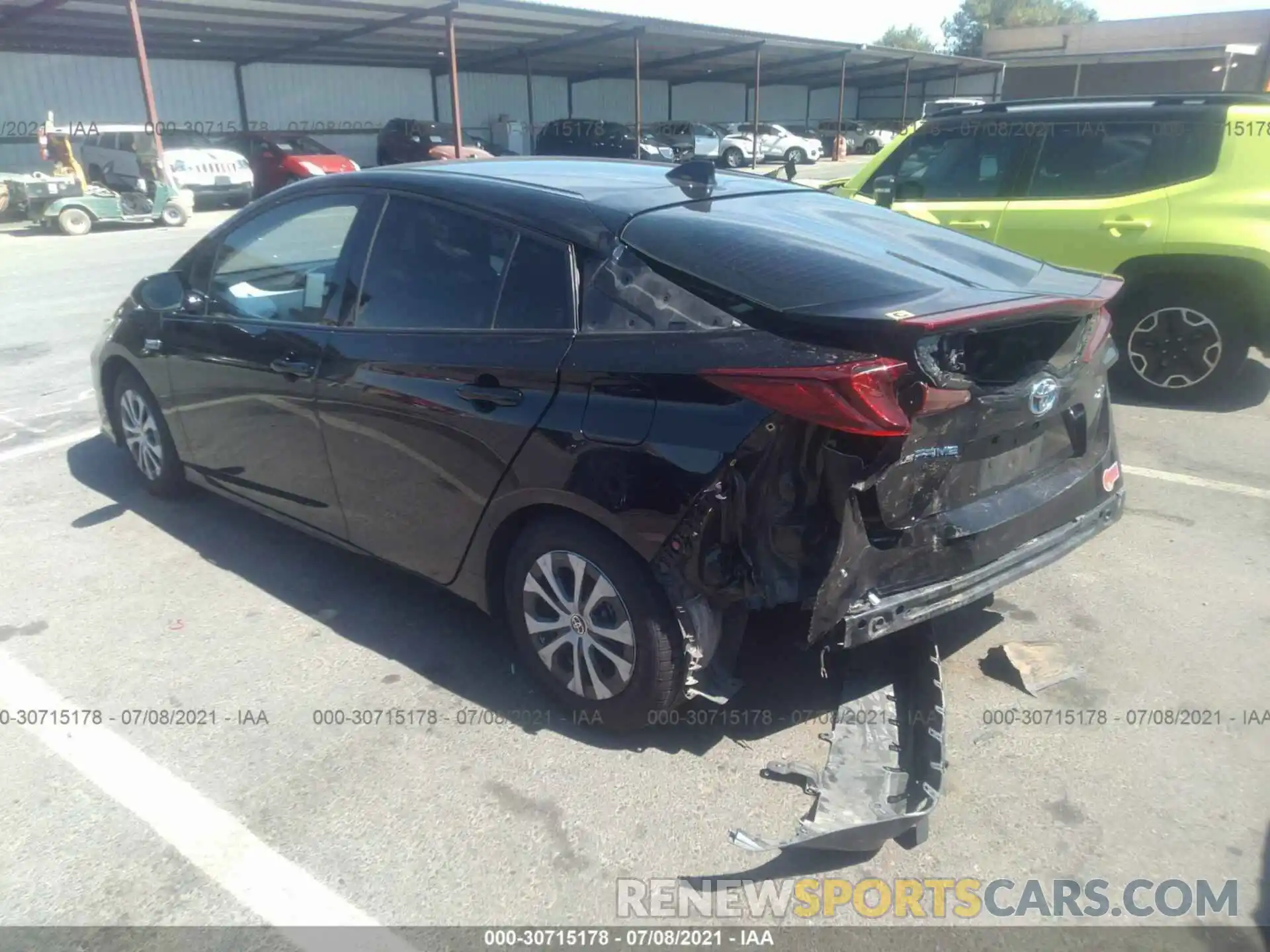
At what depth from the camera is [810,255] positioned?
304 centimetres

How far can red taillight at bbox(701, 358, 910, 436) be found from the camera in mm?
2521

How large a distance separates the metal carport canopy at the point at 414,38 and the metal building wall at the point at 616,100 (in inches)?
32.9

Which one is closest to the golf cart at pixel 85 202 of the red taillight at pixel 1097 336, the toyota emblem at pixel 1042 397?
the red taillight at pixel 1097 336

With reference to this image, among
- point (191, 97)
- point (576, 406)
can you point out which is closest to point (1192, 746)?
point (576, 406)

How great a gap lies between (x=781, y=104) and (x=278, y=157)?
37607 millimetres

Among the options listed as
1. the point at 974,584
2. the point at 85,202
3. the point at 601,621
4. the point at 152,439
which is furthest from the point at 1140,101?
the point at 85,202

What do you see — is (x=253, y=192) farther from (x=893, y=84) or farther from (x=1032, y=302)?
(x=893, y=84)

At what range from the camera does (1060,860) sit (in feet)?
8.67

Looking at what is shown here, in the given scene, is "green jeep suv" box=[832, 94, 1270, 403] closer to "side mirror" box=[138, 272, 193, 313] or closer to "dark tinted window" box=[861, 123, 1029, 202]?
"dark tinted window" box=[861, 123, 1029, 202]

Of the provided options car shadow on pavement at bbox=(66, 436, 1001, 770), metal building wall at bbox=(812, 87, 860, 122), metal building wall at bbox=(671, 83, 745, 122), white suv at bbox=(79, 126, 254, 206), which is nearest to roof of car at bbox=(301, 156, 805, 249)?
car shadow on pavement at bbox=(66, 436, 1001, 770)

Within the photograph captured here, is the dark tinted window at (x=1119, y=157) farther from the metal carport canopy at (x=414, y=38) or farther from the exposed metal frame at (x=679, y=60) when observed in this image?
the exposed metal frame at (x=679, y=60)

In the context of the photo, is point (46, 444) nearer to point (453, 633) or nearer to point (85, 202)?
point (453, 633)

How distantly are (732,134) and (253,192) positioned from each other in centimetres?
2165

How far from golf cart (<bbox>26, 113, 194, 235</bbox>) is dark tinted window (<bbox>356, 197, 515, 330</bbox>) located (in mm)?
17626
